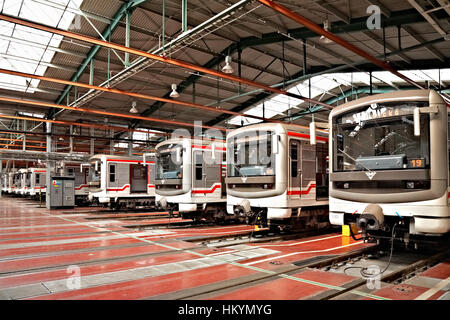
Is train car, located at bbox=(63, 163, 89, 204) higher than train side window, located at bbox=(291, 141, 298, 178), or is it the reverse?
train side window, located at bbox=(291, 141, 298, 178)

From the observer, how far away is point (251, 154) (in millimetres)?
8523

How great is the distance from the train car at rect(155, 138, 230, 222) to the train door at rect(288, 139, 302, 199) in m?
2.91

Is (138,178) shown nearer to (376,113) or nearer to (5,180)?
(376,113)

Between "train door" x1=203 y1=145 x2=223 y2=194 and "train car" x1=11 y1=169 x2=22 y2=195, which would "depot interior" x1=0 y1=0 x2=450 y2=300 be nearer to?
"train door" x1=203 y1=145 x2=223 y2=194

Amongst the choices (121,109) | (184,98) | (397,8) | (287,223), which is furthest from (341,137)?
(121,109)

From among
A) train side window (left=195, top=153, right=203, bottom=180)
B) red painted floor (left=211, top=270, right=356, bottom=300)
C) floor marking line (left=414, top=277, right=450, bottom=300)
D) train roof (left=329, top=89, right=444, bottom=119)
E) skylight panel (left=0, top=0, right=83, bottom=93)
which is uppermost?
skylight panel (left=0, top=0, right=83, bottom=93)

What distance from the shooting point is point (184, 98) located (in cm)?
2048

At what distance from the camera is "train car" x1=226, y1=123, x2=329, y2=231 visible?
7.96m

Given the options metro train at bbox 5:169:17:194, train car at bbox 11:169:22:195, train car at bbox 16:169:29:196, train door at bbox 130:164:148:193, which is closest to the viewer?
train door at bbox 130:164:148:193

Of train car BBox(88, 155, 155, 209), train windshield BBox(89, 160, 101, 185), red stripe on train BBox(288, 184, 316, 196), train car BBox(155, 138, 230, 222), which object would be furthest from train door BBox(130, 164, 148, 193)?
red stripe on train BBox(288, 184, 316, 196)

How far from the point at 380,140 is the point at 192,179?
587cm

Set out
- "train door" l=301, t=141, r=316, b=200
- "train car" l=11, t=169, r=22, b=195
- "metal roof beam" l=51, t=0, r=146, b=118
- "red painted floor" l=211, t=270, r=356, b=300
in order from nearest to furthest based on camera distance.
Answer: "red painted floor" l=211, t=270, r=356, b=300 < "train door" l=301, t=141, r=316, b=200 < "metal roof beam" l=51, t=0, r=146, b=118 < "train car" l=11, t=169, r=22, b=195
